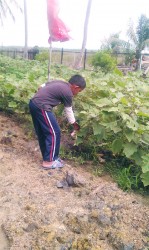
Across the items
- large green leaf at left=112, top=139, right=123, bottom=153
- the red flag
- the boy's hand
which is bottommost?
large green leaf at left=112, top=139, right=123, bottom=153

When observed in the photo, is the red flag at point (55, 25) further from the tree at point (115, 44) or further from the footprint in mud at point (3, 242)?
the tree at point (115, 44)

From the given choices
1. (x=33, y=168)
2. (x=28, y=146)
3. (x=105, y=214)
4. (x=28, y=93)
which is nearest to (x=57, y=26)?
(x=28, y=93)

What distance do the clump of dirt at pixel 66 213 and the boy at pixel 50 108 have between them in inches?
8.3

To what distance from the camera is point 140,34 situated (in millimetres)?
23391

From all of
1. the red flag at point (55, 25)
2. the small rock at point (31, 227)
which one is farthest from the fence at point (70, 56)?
the small rock at point (31, 227)

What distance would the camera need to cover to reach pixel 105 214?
2.95 m

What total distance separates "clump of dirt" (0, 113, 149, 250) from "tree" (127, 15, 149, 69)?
20.3 meters

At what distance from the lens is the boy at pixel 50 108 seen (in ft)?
13.2

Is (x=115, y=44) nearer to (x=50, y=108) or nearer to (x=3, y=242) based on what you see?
(x=50, y=108)

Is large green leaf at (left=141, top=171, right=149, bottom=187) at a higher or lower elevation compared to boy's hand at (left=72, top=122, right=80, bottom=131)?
lower

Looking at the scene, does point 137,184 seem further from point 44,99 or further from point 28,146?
point 28,146

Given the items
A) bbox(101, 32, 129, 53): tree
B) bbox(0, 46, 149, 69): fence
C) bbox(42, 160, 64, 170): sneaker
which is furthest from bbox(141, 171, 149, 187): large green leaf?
bbox(101, 32, 129, 53): tree

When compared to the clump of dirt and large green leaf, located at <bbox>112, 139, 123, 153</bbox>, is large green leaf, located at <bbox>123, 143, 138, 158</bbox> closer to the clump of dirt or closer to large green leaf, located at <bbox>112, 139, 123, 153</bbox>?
large green leaf, located at <bbox>112, 139, 123, 153</bbox>

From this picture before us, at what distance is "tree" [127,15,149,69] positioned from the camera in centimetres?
2311
